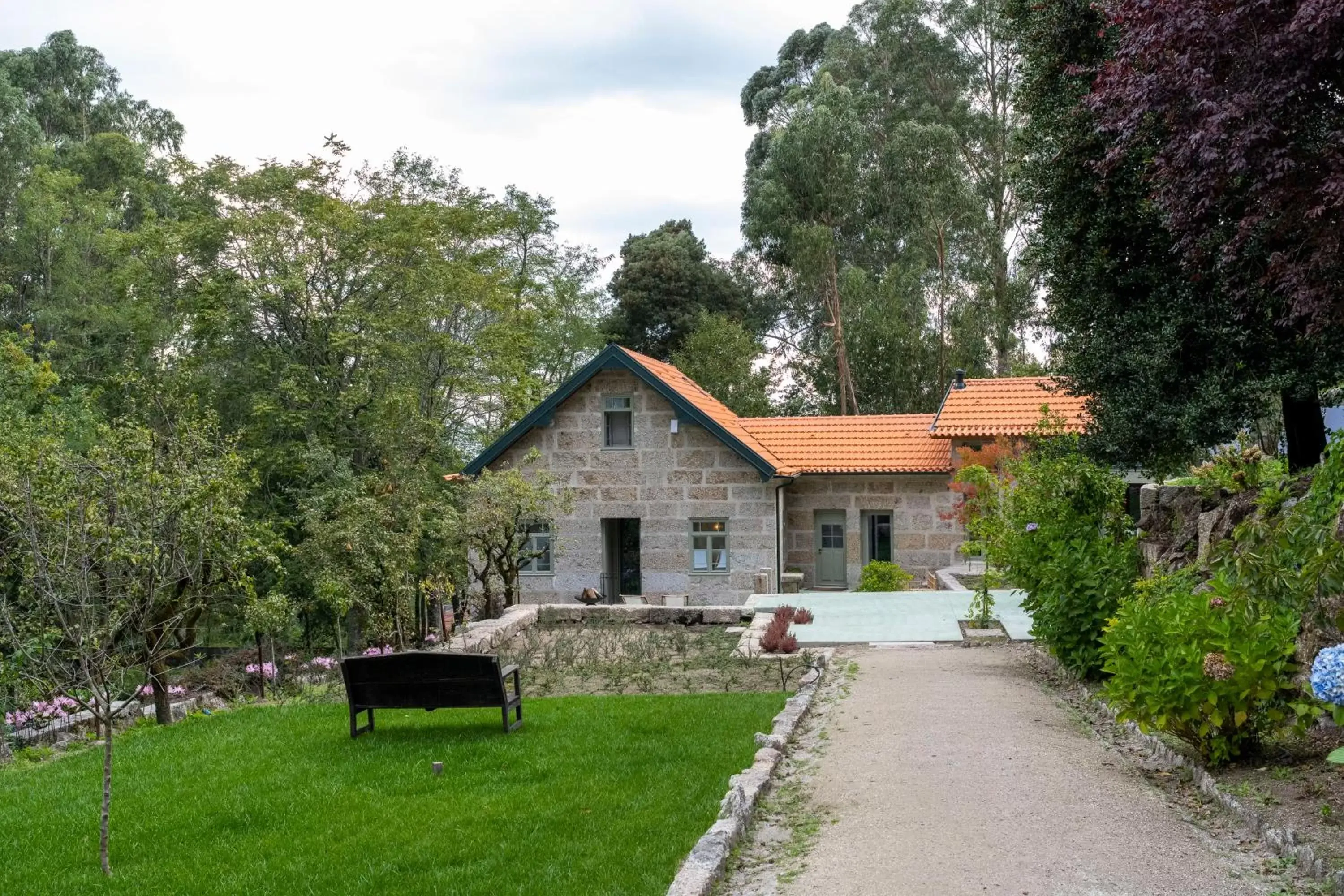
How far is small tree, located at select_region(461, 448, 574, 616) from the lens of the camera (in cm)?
1898

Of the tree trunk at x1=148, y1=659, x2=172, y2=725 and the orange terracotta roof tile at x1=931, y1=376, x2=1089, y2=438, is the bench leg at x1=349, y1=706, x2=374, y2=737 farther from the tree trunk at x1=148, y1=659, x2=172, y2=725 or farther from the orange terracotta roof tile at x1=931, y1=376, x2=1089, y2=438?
the orange terracotta roof tile at x1=931, y1=376, x2=1089, y2=438

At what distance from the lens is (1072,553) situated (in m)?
10.6

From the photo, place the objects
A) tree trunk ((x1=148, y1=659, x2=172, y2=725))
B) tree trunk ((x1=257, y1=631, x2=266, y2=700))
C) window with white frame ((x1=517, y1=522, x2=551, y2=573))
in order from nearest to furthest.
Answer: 1. tree trunk ((x1=148, y1=659, x2=172, y2=725))
2. tree trunk ((x1=257, y1=631, x2=266, y2=700))
3. window with white frame ((x1=517, y1=522, x2=551, y2=573))

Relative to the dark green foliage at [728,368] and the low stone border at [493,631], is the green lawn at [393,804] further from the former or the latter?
the dark green foliage at [728,368]

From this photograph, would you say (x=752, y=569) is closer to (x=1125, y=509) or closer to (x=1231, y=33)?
(x=1125, y=509)

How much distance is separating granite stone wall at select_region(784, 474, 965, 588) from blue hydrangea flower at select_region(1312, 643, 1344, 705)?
794 inches

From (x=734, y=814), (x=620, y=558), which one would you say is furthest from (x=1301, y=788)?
(x=620, y=558)

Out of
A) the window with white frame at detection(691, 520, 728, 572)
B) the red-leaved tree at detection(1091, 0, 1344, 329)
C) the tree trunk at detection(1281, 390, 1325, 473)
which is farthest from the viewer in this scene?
the window with white frame at detection(691, 520, 728, 572)

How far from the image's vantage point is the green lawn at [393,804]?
5.77m

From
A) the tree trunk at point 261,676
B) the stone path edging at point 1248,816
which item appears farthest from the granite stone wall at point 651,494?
the stone path edging at point 1248,816

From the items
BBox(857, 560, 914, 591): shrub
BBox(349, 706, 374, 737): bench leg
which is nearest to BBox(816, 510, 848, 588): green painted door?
BBox(857, 560, 914, 591): shrub

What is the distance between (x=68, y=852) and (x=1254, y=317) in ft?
35.9

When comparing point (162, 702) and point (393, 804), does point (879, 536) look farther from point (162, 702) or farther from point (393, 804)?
point (393, 804)

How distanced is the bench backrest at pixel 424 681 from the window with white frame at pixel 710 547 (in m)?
14.9
